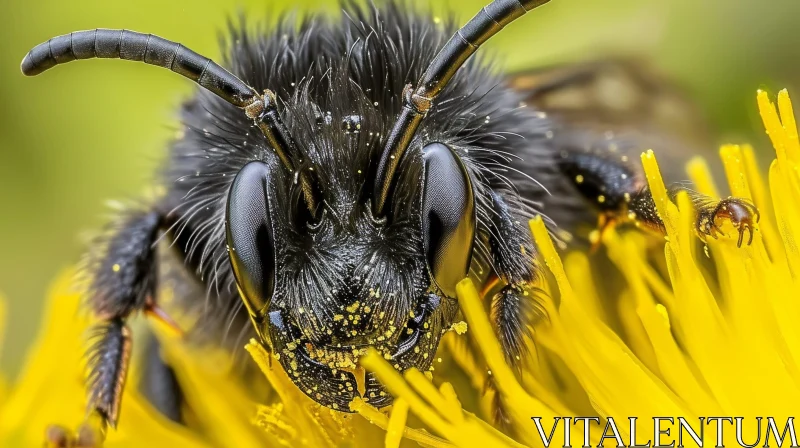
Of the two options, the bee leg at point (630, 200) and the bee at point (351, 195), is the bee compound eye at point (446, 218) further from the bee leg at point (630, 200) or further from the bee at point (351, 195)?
the bee leg at point (630, 200)

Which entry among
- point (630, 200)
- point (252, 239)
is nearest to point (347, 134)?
point (252, 239)

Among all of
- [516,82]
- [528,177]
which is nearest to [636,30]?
[516,82]

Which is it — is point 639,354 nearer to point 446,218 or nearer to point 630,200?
point 630,200

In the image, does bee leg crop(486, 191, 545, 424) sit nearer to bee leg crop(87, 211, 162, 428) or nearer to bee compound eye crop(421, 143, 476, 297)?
bee compound eye crop(421, 143, 476, 297)

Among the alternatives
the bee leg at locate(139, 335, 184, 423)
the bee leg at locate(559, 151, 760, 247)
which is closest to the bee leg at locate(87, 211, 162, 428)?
the bee leg at locate(139, 335, 184, 423)

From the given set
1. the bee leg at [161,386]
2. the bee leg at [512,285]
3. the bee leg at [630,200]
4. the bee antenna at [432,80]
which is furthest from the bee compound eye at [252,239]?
the bee leg at [161,386]

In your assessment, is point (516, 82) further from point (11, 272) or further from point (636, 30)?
point (11, 272)
